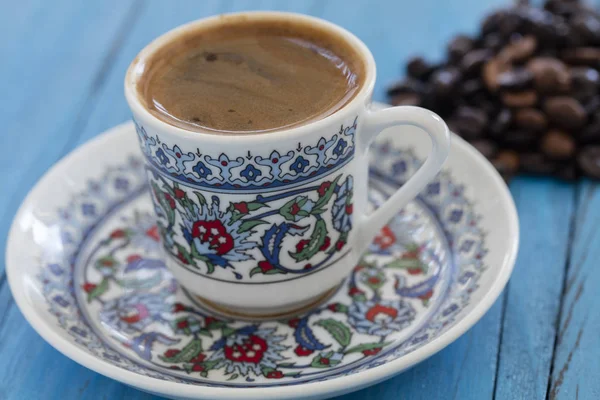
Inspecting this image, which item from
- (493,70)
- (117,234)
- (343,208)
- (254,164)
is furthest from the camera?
(493,70)

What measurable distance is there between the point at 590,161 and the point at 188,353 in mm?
766

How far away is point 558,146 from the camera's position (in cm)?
127

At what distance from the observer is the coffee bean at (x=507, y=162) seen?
1.25 m

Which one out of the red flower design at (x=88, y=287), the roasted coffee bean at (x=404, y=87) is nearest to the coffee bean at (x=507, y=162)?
the roasted coffee bean at (x=404, y=87)

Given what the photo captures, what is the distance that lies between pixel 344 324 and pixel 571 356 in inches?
11.4

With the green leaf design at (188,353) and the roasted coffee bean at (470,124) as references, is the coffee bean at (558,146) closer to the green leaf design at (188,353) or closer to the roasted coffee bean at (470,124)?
the roasted coffee bean at (470,124)

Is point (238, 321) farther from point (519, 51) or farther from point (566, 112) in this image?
point (519, 51)

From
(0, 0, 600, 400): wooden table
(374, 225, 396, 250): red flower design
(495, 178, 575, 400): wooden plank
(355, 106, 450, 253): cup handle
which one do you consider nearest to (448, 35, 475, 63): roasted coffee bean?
(0, 0, 600, 400): wooden table

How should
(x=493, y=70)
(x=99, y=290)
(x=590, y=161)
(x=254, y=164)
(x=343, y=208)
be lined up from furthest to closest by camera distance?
(x=493, y=70)
(x=590, y=161)
(x=99, y=290)
(x=343, y=208)
(x=254, y=164)

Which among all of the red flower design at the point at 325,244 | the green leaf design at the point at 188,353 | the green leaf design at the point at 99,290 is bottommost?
the green leaf design at the point at 188,353

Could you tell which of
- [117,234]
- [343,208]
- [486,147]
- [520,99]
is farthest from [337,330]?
[520,99]

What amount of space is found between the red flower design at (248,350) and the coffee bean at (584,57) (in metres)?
0.84

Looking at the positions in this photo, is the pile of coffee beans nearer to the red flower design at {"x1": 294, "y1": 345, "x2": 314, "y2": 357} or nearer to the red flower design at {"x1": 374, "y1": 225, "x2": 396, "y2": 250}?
the red flower design at {"x1": 374, "y1": 225, "x2": 396, "y2": 250}

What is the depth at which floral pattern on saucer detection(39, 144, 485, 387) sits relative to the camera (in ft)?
2.93
